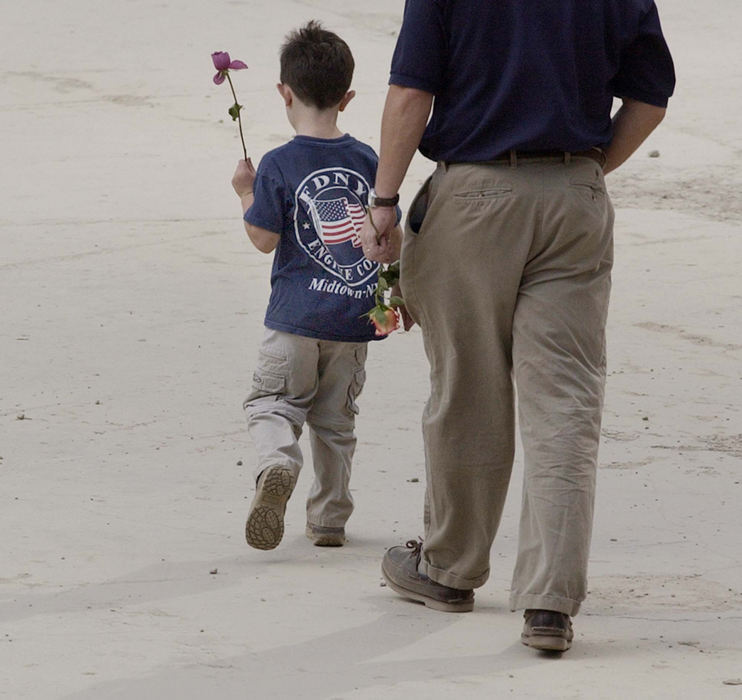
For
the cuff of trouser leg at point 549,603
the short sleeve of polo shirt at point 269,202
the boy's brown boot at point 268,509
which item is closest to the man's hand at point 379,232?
the short sleeve of polo shirt at point 269,202

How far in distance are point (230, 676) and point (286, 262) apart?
4.94 ft

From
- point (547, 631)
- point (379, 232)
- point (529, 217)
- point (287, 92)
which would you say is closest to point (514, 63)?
point (529, 217)

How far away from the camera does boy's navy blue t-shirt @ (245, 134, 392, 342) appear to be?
174 inches

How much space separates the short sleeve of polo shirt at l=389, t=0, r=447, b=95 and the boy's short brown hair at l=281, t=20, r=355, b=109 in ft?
2.97

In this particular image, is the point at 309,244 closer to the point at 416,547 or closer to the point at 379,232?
the point at 379,232

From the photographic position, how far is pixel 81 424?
227 inches

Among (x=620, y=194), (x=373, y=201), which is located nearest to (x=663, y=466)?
(x=373, y=201)

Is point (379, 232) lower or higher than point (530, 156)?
lower

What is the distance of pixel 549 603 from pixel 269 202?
1.47 metres

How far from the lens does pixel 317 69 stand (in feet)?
14.6

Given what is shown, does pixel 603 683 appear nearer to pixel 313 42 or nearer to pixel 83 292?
pixel 313 42

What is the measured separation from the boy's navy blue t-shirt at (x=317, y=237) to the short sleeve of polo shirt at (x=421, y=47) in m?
0.87

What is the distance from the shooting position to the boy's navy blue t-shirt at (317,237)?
4.41 m

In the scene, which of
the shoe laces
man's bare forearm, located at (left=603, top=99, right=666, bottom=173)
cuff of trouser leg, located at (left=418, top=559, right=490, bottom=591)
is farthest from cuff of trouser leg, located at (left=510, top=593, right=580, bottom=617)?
man's bare forearm, located at (left=603, top=99, right=666, bottom=173)
